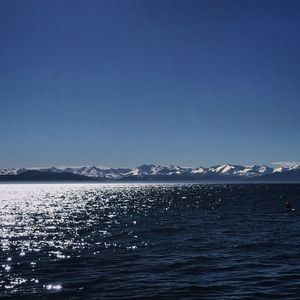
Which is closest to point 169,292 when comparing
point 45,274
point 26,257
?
point 45,274

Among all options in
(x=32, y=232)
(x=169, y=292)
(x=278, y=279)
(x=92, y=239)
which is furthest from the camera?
(x=32, y=232)

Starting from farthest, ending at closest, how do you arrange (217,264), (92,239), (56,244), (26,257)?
(92,239)
(56,244)
(26,257)
(217,264)

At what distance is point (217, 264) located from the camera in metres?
35.3

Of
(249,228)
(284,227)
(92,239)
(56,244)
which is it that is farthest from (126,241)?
(284,227)

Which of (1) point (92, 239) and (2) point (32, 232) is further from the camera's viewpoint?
(2) point (32, 232)

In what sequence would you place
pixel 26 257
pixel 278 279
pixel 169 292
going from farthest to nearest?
pixel 26 257
pixel 278 279
pixel 169 292

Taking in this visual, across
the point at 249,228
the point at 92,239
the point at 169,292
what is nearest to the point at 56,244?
the point at 92,239

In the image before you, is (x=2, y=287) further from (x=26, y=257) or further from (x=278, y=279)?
(x=278, y=279)

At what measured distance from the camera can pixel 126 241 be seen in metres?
49.7

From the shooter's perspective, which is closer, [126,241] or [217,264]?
[217,264]

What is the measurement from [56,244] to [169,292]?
2441 cm

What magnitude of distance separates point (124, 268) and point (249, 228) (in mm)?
31743

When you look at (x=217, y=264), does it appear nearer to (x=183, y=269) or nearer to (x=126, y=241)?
(x=183, y=269)

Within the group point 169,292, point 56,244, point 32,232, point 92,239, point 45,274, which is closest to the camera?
point 169,292
